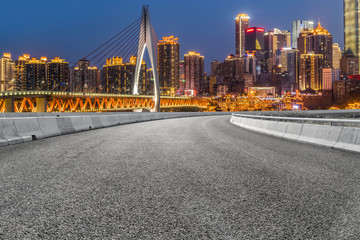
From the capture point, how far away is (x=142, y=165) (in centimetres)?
711

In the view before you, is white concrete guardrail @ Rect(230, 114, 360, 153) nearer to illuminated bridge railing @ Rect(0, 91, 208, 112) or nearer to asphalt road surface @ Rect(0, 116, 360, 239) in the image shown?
asphalt road surface @ Rect(0, 116, 360, 239)

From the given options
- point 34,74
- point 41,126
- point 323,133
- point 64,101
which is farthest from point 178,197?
point 34,74

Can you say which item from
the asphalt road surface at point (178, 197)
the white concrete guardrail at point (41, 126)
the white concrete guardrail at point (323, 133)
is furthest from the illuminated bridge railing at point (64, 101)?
the asphalt road surface at point (178, 197)

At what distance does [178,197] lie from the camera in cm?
457

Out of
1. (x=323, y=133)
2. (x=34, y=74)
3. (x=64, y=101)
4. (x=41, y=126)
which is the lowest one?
(x=323, y=133)

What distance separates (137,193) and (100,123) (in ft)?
56.5

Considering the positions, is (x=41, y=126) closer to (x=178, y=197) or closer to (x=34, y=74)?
(x=178, y=197)

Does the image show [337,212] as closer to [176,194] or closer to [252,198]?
[252,198]

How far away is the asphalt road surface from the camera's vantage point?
338cm

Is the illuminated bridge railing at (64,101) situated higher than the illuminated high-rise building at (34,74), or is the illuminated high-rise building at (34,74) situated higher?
the illuminated high-rise building at (34,74)

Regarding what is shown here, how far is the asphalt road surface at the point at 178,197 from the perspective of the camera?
338 centimetres

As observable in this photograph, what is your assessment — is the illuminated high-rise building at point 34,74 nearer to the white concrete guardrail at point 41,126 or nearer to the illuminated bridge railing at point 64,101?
the illuminated bridge railing at point 64,101

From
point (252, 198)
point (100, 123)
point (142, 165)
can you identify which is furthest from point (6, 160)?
point (100, 123)

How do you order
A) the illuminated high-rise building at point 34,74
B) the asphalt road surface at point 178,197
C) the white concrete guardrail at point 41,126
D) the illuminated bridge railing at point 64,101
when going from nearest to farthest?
the asphalt road surface at point 178,197, the white concrete guardrail at point 41,126, the illuminated bridge railing at point 64,101, the illuminated high-rise building at point 34,74
